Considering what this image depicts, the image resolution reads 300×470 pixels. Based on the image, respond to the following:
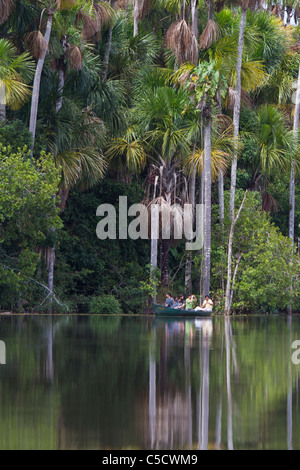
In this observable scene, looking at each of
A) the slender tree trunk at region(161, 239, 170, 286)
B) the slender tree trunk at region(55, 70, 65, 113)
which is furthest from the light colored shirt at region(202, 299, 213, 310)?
the slender tree trunk at region(55, 70, 65, 113)

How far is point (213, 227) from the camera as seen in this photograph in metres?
31.5

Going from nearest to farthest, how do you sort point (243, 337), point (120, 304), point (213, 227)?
1. point (243, 337)
2. point (120, 304)
3. point (213, 227)

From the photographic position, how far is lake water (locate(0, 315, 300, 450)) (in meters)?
7.41

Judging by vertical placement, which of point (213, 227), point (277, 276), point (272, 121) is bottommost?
point (277, 276)

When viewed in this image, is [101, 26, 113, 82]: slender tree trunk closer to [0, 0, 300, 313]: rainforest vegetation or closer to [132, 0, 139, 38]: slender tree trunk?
[0, 0, 300, 313]: rainforest vegetation

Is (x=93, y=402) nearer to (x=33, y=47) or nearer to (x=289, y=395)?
(x=289, y=395)

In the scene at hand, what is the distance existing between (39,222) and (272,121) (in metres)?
12.6

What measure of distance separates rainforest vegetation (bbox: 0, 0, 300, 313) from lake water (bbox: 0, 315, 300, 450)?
9.37m

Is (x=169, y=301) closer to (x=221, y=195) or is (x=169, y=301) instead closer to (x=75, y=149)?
(x=221, y=195)

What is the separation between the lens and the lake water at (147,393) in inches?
292

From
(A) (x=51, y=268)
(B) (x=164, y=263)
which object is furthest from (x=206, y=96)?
(A) (x=51, y=268)

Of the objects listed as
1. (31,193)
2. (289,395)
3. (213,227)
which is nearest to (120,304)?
(213,227)

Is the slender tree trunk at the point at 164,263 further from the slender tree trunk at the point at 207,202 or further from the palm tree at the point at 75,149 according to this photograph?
the palm tree at the point at 75,149

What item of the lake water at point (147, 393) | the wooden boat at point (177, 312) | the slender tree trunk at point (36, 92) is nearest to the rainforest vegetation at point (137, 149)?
the slender tree trunk at point (36, 92)
